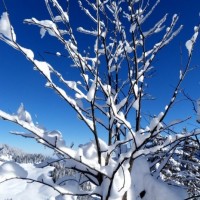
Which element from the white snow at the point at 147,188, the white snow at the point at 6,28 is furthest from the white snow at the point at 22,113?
the white snow at the point at 147,188

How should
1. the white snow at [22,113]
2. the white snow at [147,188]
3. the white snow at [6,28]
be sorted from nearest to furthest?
the white snow at [6,28]
the white snow at [22,113]
the white snow at [147,188]

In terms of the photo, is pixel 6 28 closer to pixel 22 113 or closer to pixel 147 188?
pixel 22 113

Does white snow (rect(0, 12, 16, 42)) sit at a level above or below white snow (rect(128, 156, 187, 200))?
above

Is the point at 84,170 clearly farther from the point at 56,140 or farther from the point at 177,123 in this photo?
the point at 177,123

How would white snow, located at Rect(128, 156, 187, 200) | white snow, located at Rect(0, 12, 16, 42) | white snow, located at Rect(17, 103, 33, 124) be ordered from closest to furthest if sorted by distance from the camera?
white snow, located at Rect(0, 12, 16, 42)
white snow, located at Rect(17, 103, 33, 124)
white snow, located at Rect(128, 156, 187, 200)

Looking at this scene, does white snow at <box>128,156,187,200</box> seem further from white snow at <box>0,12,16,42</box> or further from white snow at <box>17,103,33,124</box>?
white snow at <box>0,12,16,42</box>

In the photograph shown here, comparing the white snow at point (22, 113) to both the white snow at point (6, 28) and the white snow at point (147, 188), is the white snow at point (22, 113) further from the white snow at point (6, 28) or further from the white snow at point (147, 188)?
the white snow at point (147, 188)

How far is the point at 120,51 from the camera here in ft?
11.4

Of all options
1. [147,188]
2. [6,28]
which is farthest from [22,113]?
[147,188]

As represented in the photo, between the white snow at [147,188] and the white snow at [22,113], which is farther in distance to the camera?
the white snow at [147,188]

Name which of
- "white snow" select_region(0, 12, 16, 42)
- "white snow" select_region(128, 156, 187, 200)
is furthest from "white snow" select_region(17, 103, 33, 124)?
"white snow" select_region(128, 156, 187, 200)

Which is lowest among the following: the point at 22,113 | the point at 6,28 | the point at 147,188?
the point at 147,188

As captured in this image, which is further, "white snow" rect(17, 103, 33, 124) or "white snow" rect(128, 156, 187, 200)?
"white snow" rect(128, 156, 187, 200)

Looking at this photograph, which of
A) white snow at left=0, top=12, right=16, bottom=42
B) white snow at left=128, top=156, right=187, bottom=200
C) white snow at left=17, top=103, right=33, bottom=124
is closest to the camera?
white snow at left=0, top=12, right=16, bottom=42
